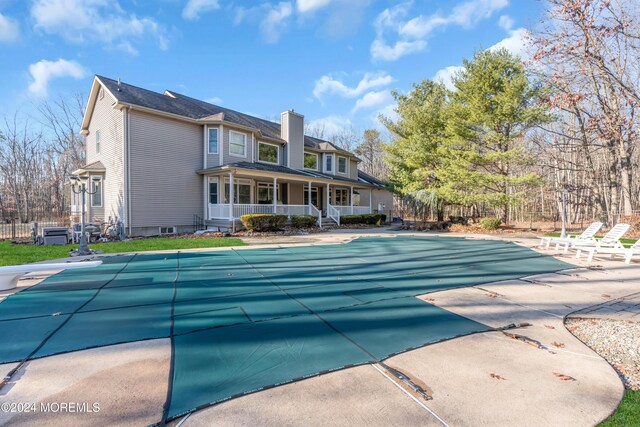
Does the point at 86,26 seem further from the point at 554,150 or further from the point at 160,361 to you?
the point at 554,150

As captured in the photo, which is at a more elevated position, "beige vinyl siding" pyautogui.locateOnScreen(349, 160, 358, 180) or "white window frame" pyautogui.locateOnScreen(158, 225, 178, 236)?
"beige vinyl siding" pyautogui.locateOnScreen(349, 160, 358, 180)

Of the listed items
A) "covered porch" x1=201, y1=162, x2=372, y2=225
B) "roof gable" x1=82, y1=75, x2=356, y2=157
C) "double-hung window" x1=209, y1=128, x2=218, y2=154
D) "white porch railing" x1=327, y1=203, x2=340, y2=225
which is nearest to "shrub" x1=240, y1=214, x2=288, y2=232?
"covered porch" x1=201, y1=162, x2=372, y2=225

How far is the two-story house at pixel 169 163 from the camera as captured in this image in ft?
47.4

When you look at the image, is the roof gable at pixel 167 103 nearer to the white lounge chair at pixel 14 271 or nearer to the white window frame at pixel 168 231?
the white window frame at pixel 168 231

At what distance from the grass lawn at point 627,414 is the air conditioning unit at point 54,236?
50.3ft

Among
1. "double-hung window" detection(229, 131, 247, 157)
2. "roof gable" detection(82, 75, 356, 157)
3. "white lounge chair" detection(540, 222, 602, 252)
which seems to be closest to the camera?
"white lounge chair" detection(540, 222, 602, 252)

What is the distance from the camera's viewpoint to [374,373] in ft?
8.41

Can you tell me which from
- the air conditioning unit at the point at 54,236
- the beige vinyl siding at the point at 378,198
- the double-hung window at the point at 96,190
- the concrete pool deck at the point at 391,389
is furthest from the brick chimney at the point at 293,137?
the concrete pool deck at the point at 391,389

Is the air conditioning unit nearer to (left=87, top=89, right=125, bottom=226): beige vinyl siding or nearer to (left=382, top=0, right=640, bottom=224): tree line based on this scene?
(left=87, top=89, right=125, bottom=226): beige vinyl siding

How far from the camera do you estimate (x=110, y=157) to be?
15602 mm

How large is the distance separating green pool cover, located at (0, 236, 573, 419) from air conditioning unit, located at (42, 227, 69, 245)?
21.5 feet

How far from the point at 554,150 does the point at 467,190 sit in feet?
37.1

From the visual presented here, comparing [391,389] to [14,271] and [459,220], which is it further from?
[459,220]

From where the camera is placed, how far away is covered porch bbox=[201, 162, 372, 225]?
16.1 meters
